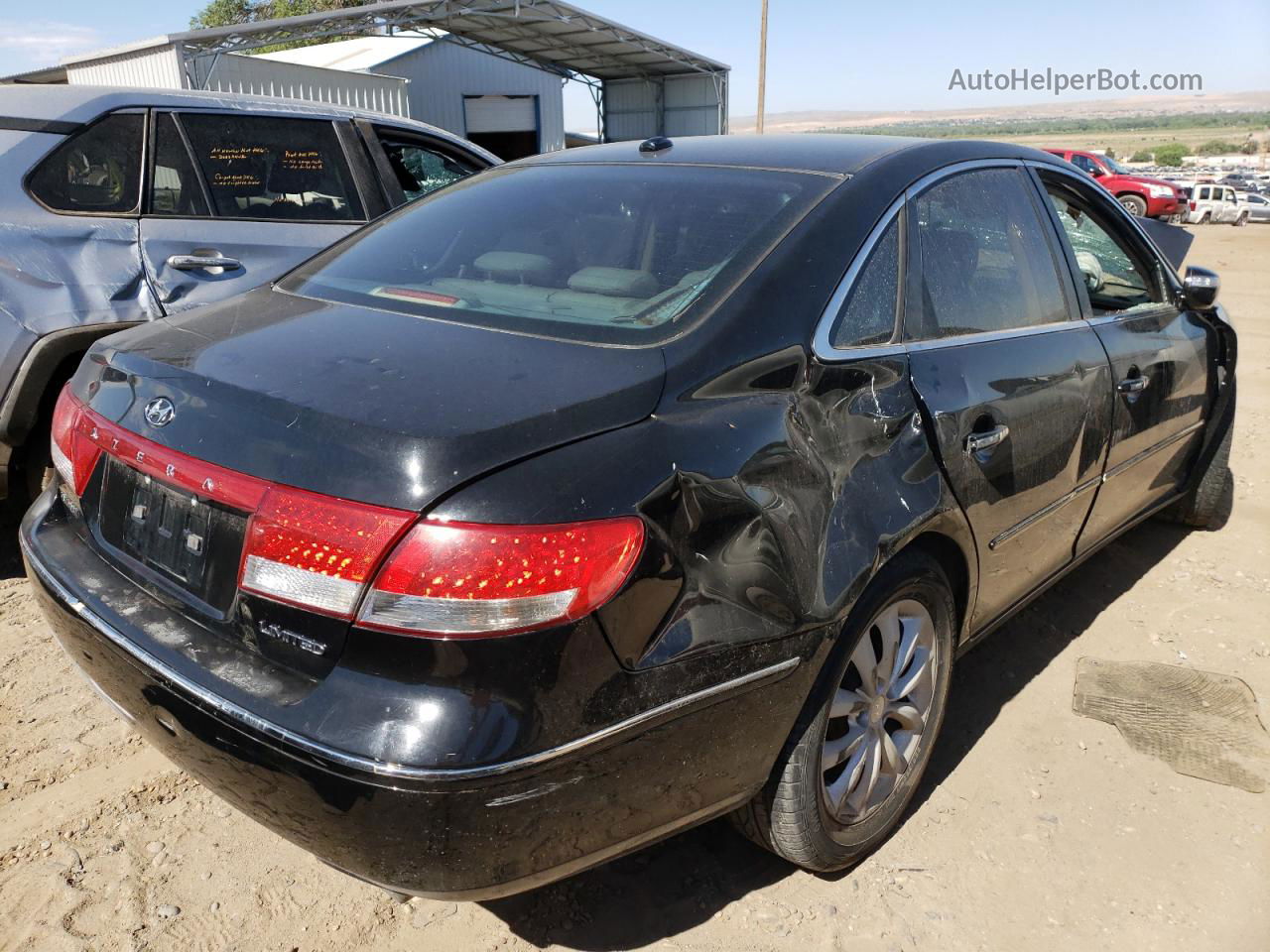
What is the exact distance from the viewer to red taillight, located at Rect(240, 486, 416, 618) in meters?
1.56

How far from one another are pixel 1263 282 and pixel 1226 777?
46.0 feet

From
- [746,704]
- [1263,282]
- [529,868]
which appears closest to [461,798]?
[529,868]

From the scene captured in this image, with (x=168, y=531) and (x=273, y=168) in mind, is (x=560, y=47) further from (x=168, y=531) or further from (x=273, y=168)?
(x=168, y=531)

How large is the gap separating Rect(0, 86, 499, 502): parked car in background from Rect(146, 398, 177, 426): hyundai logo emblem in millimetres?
1893

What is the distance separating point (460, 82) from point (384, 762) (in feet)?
85.9

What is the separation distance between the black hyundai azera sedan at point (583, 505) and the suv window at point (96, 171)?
1.63 metres

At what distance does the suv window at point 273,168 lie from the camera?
4.25 m

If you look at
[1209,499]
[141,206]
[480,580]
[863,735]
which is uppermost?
[141,206]

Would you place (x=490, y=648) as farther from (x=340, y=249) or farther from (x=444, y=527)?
(x=340, y=249)

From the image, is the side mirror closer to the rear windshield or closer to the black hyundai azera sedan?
the black hyundai azera sedan

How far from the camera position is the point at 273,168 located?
4473mm

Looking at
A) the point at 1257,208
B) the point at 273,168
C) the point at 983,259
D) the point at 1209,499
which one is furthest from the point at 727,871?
the point at 1257,208

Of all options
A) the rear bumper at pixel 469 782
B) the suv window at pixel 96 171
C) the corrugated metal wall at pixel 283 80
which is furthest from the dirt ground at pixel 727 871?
the corrugated metal wall at pixel 283 80

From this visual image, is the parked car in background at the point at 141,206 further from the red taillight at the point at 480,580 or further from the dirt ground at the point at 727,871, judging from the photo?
the red taillight at the point at 480,580
